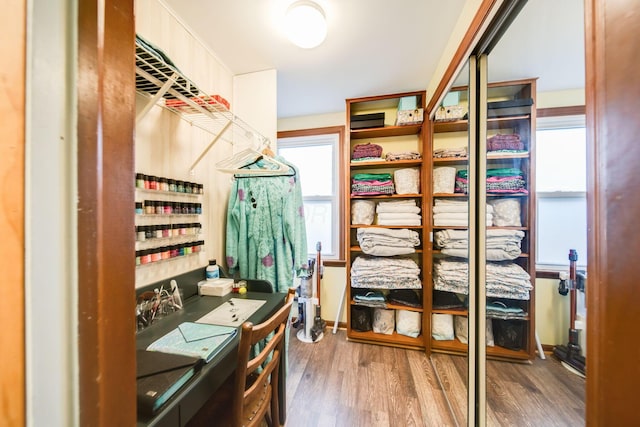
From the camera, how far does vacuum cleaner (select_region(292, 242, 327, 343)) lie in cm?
221

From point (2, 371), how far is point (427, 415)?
1916mm

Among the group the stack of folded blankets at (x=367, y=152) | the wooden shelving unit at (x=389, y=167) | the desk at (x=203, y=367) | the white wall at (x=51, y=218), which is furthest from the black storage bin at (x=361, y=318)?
the white wall at (x=51, y=218)

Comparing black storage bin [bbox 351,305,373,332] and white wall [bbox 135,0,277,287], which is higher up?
white wall [bbox 135,0,277,287]

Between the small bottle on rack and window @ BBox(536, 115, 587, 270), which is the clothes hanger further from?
window @ BBox(536, 115, 587, 270)

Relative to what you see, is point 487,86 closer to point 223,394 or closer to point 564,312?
point 564,312

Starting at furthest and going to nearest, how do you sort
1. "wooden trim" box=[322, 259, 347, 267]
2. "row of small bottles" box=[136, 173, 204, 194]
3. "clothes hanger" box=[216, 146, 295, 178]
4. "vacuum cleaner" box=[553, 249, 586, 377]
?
1. "wooden trim" box=[322, 259, 347, 267]
2. "clothes hanger" box=[216, 146, 295, 178]
3. "row of small bottles" box=[136, 173, 204, 194]
4. "vacuum cleaner" box=[553, 249, 586, 377]

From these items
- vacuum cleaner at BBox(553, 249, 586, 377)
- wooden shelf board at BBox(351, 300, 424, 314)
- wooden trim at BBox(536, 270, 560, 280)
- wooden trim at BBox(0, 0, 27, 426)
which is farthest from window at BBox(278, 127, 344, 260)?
wooden trim at BBox(0, 0, 27, 426)

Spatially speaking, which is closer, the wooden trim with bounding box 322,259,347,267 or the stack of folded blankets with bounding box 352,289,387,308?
the stack of folded blankets with bounding box 352,289,387,308

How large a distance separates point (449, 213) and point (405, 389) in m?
1.37

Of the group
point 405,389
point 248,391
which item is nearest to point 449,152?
point 405,389

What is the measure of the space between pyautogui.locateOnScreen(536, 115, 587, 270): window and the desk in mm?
1077

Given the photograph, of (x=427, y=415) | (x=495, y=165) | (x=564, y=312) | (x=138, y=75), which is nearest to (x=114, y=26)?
(x=138, y=75)

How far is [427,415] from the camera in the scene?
1.39m

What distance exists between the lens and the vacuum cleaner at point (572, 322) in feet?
1.56
